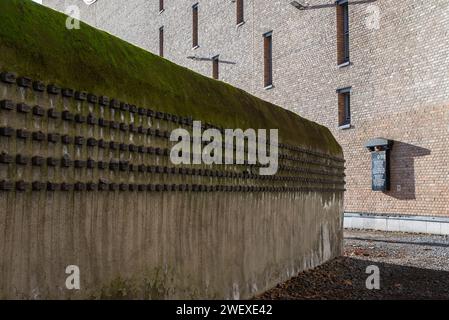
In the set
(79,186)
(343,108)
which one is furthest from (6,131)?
(343,108)

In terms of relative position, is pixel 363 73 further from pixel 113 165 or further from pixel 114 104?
pixel 113 165

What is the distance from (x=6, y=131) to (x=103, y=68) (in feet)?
3.93

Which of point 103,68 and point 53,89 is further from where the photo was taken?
point 103,68

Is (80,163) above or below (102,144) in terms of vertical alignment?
below

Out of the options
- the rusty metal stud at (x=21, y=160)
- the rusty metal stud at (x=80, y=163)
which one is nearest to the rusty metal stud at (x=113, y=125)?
the rusty metal stud at (x=80, y=163)

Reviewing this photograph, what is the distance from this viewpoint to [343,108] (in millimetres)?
21578

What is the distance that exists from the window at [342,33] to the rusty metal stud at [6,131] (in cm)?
1964

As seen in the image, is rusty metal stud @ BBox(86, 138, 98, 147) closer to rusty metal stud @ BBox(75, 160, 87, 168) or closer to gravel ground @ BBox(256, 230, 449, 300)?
rusty metal stud @ BBox(75, 160, 87, 168)

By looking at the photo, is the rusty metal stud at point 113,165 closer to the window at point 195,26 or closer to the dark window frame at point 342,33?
the dark window frame at point 342,33

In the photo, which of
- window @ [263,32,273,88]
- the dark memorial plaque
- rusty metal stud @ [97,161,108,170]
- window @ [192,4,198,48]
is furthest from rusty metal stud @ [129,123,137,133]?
window @ [192,4,198,48]

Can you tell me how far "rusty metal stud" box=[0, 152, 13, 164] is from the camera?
3.17 meters

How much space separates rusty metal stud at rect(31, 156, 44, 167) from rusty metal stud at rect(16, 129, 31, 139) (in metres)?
0.15

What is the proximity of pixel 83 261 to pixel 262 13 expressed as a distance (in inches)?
918
